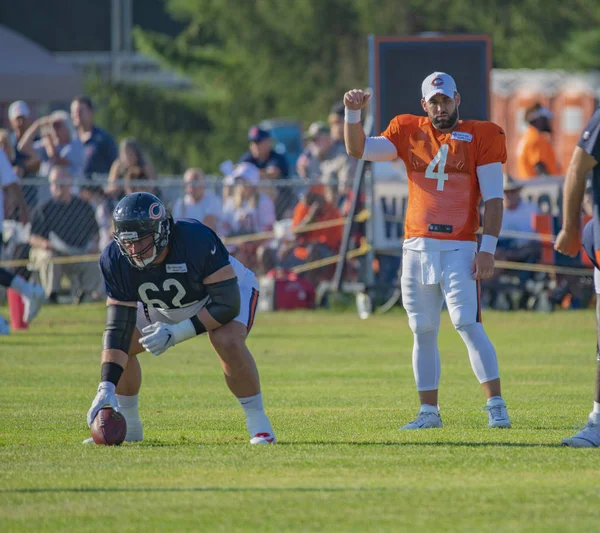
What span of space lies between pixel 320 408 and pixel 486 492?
3633mm

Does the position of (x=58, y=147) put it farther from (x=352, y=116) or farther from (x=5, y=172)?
(x=352, y=116)

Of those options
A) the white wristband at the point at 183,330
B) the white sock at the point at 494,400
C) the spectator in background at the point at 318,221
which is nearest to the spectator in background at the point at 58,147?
the spectator in background at the point at 318,221

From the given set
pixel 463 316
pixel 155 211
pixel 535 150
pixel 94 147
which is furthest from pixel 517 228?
pixel 155 211

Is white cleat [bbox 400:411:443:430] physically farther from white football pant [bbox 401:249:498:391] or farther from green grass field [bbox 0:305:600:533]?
white football pant [bbox 401:249:498:391]

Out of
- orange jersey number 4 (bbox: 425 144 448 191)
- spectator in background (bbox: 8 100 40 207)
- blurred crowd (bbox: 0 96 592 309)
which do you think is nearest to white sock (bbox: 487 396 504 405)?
orange jersey number 4 (bbox: 425 144 448 191)

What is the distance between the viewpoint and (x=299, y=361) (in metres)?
13.6

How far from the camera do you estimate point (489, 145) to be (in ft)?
29.4

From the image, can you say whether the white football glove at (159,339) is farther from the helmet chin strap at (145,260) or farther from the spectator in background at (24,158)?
the spectator in background at (24,158)

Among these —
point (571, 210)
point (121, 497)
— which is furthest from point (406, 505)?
point (571, 210)

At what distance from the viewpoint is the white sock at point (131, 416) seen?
338 inches

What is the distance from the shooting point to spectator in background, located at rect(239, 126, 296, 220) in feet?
68.1

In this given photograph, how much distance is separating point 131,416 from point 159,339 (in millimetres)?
1004

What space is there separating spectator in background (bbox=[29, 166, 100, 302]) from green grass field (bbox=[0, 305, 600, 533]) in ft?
18.5

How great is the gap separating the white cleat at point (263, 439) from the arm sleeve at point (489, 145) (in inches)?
85.2
